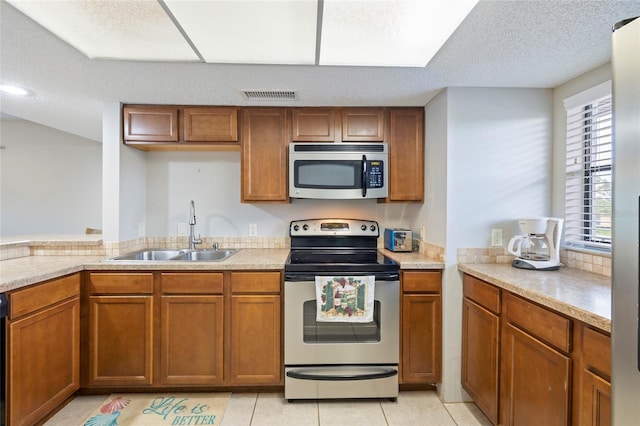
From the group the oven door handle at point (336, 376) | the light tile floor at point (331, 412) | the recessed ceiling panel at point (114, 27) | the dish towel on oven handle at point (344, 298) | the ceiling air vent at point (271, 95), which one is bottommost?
the light tile floor at point (331, 412)

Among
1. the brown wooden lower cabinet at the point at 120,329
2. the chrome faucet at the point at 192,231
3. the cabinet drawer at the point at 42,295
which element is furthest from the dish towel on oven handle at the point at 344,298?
the cabinet drawer at the point at 42,295

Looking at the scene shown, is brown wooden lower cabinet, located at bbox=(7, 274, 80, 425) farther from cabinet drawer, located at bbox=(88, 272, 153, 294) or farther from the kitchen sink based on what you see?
the kitchen sink

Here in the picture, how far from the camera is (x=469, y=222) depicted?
221cm

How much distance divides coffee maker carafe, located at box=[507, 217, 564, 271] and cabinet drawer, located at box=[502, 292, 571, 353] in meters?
0.43

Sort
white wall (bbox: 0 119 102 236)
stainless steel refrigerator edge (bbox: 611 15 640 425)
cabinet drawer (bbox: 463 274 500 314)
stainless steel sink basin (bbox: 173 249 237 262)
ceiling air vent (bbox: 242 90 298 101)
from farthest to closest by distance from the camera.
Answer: white wall (bbox: 0 119 102 236) < stainless steel sink basin (bbox: 173 249 237 262) < ceiling air vent (bbox: 242 90 298 101) < cabinet drawer (bbox: 463 274 500 314) < stainless steel refrigerator edge (bbox: 611 15 640 425)

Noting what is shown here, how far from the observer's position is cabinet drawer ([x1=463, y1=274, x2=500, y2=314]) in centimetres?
180

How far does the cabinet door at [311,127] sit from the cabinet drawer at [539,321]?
1.70m

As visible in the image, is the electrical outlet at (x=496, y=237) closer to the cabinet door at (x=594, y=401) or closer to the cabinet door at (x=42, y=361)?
the cabinet door at (x=594, y=401)

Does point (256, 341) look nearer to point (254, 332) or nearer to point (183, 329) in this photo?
point (254, 332)

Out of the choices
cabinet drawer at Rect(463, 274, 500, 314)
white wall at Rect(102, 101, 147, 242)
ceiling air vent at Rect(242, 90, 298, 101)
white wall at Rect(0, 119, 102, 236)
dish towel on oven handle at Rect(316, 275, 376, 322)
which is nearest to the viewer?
cabinet drawer at Rect(463, 274, 500, 314)

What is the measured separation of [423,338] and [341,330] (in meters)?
0.59

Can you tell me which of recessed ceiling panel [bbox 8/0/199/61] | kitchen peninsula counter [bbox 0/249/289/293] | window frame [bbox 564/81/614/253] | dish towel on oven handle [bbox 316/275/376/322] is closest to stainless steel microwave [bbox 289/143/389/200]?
kitchen peninsula counter [bbox 0/249/289/293]

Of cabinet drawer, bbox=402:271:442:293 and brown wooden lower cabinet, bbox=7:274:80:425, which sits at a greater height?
cabinet drawer, bbox=402:271:442:293

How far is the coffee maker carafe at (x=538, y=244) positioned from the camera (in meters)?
1.94
